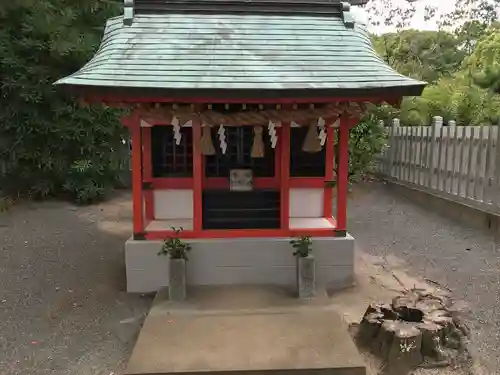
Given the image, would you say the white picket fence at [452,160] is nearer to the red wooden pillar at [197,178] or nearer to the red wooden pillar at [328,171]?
the red wooden pillar at [328,171]

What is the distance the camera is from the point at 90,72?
18.0ft

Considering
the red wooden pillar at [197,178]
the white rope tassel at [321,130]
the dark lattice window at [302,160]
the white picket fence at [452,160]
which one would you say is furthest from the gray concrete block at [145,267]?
the white picket fence at [452,160]

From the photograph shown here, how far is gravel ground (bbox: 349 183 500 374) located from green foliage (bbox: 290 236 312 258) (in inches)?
79.4

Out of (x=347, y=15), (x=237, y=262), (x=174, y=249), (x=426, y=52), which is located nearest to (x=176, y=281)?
(x=174, y=249)

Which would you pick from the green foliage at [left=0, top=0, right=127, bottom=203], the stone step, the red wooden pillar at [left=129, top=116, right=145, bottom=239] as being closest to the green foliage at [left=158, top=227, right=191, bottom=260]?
the red wooden pillar at [left=129, top=116, right=145, bottom=239]

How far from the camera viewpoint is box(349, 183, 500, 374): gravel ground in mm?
5035

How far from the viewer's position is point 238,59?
19.1ft

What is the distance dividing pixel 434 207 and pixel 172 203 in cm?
650

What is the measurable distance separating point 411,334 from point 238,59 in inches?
152

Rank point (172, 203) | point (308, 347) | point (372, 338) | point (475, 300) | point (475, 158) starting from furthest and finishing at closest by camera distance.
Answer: point (475, 158) → point (172, 203) → point (475, 300) → point (372, 338) → point (308, 347)

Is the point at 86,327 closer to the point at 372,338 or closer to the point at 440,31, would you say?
the point at 372,338

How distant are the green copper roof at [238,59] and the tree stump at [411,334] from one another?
96.8 inches

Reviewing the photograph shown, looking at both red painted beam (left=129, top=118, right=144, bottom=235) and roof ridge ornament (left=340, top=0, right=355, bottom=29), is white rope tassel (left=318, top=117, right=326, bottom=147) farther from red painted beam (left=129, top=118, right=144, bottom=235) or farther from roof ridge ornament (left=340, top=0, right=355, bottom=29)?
red painted beam (left=129, top=118, right=144, bottom=235)

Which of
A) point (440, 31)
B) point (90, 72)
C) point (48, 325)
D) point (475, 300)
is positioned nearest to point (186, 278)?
point (48, 325)
